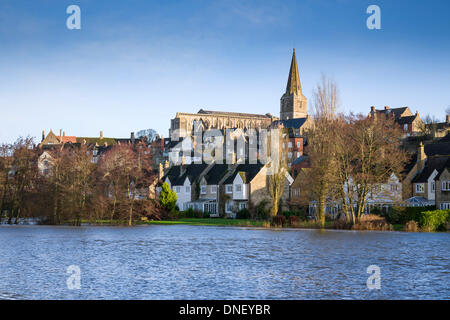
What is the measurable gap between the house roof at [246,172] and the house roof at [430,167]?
2258 centimetres

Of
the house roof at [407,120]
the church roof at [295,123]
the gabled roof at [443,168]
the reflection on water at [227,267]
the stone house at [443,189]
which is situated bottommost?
the reflection on water at [227,267]

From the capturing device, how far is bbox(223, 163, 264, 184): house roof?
286 feet

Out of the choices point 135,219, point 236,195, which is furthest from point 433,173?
point 135,219

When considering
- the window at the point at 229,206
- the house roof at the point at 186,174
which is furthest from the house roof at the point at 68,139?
the window at the point at 229,206

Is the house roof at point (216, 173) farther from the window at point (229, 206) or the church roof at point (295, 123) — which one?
the church roof at point (295, 123)

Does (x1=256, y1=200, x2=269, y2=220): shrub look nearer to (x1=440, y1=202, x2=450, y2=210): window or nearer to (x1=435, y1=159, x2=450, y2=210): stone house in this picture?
(x1=435, y1=159, x2=450, y2=210): stone house

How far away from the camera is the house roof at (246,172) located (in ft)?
286

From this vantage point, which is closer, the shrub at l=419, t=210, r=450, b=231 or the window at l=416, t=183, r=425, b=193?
the shrub at l=419, t=210, r=450, b=231

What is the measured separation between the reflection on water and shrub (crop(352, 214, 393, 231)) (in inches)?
245

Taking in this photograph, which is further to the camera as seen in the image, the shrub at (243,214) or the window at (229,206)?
the window at (229,206)

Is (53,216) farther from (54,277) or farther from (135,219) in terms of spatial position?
(54,277)

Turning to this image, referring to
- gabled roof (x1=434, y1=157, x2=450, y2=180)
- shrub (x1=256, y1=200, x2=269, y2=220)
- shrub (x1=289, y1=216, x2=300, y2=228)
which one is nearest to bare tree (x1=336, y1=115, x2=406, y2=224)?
shrub (x1=289, y1=216, x2=300, y2=228)
